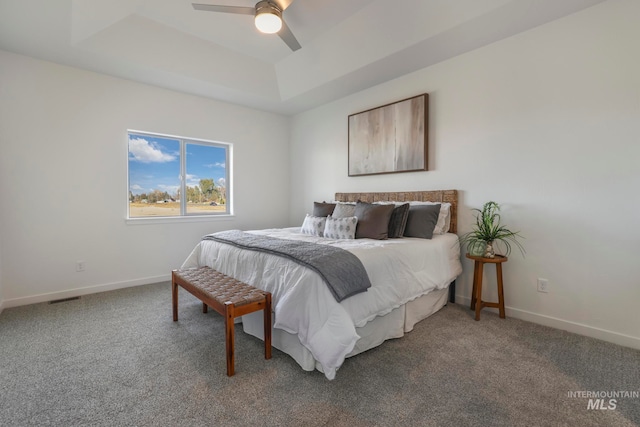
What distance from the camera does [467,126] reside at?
10.1 ft

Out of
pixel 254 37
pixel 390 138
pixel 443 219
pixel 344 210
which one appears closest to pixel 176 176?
pixel 254 37

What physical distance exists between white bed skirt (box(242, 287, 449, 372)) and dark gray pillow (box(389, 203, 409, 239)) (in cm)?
64

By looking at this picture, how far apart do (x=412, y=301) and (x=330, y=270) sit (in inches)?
40.9

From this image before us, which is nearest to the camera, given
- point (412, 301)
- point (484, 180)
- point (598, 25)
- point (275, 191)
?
point (598, 25)

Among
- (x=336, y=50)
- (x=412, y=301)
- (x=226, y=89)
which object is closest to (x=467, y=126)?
(x=336, y=50)

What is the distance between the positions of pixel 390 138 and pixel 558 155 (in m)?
1.69

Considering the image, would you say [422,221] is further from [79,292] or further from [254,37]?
[79,292]

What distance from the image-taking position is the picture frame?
338 centimetres

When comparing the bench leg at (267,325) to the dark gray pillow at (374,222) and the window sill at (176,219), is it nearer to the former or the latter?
the dark gray pillow at (374,222)

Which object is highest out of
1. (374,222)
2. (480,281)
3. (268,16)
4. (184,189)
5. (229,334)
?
→ (268,16)

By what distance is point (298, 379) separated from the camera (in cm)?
181

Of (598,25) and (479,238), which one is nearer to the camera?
(598,25)

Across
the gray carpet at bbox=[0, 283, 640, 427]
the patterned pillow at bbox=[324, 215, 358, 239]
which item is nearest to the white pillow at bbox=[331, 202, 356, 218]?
the patterned pillow at bbox=[324, 215, 358, 239]

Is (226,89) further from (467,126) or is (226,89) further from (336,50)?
(467,126)
